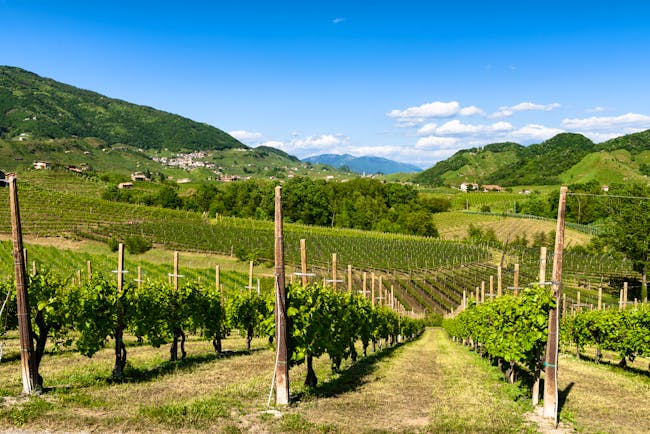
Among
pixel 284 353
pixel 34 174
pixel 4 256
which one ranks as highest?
pixel 34 174

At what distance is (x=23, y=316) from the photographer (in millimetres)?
11594

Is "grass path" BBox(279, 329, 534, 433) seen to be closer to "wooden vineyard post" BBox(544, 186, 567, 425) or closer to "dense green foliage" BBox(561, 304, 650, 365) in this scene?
"wooden vineyard post" BBox(544, 186, 567, 425)

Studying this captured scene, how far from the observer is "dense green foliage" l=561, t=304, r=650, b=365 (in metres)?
19.0

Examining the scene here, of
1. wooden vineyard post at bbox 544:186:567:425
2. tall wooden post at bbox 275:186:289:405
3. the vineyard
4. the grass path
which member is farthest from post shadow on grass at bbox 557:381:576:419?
tall wooden post at bbox 275:186:289:405

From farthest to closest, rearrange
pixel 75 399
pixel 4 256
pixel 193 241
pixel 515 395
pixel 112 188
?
pixel 112 188 → pixel 193 241 → pixel 4 256 → pixel 515 395 → pixel 75 399

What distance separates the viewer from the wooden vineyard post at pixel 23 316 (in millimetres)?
11438

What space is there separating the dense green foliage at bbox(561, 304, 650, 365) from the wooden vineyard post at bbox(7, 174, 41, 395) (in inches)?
820

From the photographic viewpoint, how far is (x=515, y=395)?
13164 mm

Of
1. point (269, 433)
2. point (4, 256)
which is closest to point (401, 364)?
point (269, 433)

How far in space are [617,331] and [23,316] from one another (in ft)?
73.9

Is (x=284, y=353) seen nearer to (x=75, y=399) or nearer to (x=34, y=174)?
(x=75, y=399)

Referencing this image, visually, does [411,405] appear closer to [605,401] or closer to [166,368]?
[605,401]

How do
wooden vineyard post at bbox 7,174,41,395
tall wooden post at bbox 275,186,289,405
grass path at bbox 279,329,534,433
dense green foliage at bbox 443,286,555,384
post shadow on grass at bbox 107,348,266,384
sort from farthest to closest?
post shadow on grass at bbox 107,348,266,384 < dense green foliage at bbox 443,286,555,384 < wooden vineyard post at bbox 7,174,41,395 < tall wooden post at bbox 275,186,289,405 < grass path at bbox 279,329,534,433

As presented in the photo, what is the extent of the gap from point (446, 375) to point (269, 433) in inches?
374
